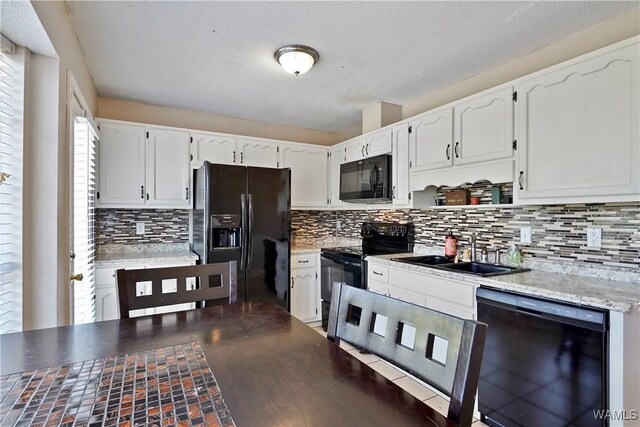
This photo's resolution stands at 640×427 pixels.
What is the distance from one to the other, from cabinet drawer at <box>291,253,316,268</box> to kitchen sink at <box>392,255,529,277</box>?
1206 millimetres

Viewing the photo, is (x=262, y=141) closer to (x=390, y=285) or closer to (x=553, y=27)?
(x=390, y=285)

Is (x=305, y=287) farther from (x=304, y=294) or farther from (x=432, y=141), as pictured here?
(x=432, y=141)

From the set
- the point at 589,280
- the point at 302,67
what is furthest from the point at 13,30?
the point at 589,280

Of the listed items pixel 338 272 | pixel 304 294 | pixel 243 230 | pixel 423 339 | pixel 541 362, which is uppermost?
pixel 243 230

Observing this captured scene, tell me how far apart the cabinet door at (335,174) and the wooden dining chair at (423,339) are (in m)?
2.84

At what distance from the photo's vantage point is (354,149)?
362cm

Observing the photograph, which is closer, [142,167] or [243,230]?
[243,230]

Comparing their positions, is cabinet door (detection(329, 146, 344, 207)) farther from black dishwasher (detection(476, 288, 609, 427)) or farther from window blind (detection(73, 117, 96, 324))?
window blind (detection(73, 117, 96, 324))

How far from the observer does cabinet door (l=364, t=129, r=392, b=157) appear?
3135 millimetres

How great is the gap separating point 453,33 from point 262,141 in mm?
2232

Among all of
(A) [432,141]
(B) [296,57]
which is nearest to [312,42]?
(B) [296,57]

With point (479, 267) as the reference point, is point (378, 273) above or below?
below

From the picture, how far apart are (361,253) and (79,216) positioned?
2.31 meters

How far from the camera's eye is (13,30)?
137 cm
